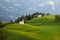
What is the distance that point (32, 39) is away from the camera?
116 feet

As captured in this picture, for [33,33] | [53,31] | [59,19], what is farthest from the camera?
[59,19]

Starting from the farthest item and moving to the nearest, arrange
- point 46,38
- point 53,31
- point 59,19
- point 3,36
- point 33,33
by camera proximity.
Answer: point 59,19 → point 53,31 → point 33,33 → point 46,38 → point 3,36

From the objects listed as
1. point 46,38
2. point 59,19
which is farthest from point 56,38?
point 59,19

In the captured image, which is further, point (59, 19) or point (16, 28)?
point (59, 19)

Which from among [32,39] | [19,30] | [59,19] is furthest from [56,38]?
[59,19]

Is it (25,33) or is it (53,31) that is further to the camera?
(53,31)

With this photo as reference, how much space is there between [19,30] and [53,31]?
567 cm

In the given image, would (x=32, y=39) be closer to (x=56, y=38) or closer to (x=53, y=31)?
(x=56, y=38)

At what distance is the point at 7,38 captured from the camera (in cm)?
3488

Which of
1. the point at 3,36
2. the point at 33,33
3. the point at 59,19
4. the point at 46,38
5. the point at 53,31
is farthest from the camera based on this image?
the point at 59,19

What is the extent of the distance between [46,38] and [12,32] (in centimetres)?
540

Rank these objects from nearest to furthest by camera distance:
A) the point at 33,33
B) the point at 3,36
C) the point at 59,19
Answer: the point at 3,36 → the point at 33,33 → the point at 59,19

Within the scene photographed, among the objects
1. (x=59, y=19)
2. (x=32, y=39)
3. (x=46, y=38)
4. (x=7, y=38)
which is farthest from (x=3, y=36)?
(x=59, y=19)

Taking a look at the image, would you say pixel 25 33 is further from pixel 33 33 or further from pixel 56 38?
pixel 56 38
